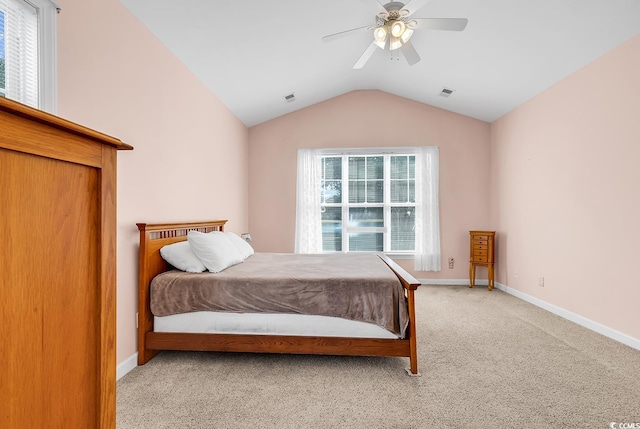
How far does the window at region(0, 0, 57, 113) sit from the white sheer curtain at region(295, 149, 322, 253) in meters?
3.77

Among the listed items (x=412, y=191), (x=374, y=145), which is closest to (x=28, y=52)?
(x=374, y=145)

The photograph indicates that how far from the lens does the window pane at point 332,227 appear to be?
18.0 ft

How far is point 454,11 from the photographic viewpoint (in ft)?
9.96

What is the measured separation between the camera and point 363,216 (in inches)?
216

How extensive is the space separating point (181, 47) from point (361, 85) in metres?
2.94

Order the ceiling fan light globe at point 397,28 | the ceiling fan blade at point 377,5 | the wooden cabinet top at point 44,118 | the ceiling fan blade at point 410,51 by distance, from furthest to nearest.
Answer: the ceiling fan blade at point 410,51, the ceiling fan light globe at point 397,28, the ceiling fan blade at point 377,5, the wooden cabinet top at point 44,118

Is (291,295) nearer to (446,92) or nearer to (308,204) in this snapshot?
(308,204)

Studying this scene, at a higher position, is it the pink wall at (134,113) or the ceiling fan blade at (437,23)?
the ceiling fan blade at (437,23)

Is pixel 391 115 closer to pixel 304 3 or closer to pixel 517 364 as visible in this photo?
pixel 304 3

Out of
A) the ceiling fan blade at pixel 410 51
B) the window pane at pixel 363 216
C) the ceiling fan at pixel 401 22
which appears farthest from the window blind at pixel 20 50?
the window pane at pixel 363 216

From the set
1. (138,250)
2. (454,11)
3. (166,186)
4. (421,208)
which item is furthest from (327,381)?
(421,208)

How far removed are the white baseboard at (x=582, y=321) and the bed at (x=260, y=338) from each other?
1.96m

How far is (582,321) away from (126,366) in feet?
13.4

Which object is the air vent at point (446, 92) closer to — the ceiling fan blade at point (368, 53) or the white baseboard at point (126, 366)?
the ceiling fan blade at point (368, 53)
